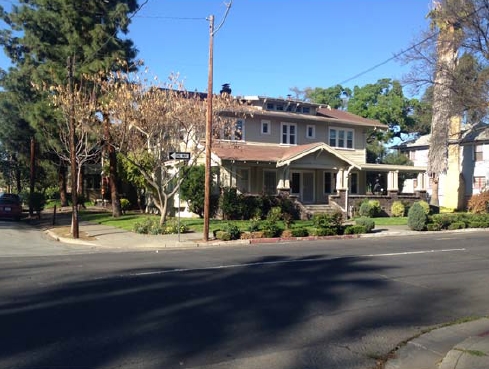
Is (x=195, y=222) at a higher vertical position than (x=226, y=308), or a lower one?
higher

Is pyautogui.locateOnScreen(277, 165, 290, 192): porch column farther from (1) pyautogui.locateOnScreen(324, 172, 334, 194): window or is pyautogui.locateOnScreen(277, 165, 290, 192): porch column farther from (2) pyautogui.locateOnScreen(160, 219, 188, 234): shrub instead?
(2) pyautogui.locateOnScreen(160, 219, 188, 234): shrub

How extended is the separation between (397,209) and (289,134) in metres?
8.59

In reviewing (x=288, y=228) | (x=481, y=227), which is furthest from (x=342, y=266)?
(x=481, y=227)

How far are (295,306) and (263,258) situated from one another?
577cm

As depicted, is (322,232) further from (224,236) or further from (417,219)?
(417,219)

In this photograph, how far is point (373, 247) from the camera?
16906 millimetres

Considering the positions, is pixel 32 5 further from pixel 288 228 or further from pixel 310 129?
pixel 288 228

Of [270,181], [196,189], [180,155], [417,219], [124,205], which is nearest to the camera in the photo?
[180,155]

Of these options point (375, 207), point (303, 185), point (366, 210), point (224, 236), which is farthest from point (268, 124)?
point (224, 236)

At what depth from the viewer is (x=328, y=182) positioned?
35.7m

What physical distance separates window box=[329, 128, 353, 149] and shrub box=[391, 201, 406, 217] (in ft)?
20.0

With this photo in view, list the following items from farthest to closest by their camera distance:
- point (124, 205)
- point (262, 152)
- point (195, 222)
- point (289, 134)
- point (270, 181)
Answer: point (124, 205) < point (289, 134) < point (270, 181) < point (262, 152) < point (195, 222)

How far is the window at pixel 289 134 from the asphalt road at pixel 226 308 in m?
21.1

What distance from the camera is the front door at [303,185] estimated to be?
34128 mm
